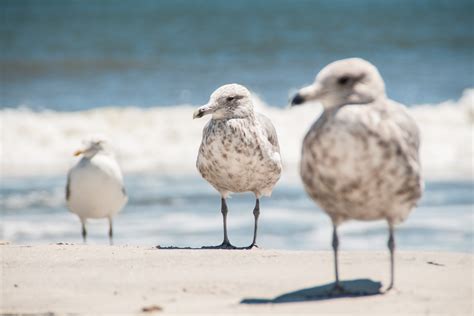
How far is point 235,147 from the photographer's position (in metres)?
6.05

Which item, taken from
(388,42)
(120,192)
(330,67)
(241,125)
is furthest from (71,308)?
(388,42)

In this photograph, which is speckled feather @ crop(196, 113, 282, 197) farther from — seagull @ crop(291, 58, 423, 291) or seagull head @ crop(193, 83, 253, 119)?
seagull @ crop(291, 58, 423, 291)

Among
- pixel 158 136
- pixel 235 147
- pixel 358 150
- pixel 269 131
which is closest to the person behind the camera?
pixel 358 150

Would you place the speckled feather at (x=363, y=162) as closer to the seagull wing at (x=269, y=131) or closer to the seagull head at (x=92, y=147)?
the seagull wing at (x=269, y=131)

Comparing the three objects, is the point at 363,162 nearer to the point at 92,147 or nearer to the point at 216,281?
the point at 216,281

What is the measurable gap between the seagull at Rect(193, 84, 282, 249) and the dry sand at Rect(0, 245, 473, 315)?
0.65 metres

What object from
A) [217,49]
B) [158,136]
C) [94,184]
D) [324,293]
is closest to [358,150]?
[324,293]

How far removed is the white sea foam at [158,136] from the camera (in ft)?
44.5

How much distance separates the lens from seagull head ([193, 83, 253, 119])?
20.3ft

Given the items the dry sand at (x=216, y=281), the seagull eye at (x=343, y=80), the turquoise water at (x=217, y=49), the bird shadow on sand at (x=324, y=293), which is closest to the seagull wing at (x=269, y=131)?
the dry sand at (x=216, y=281)

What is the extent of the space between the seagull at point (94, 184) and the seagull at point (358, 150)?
14.8ft

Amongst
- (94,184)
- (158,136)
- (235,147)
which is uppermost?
(158,136)

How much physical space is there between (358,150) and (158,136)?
12.1 meters

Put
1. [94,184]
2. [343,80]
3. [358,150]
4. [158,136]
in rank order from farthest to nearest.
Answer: [158,136], [94,184], [343,80], [358,150]
